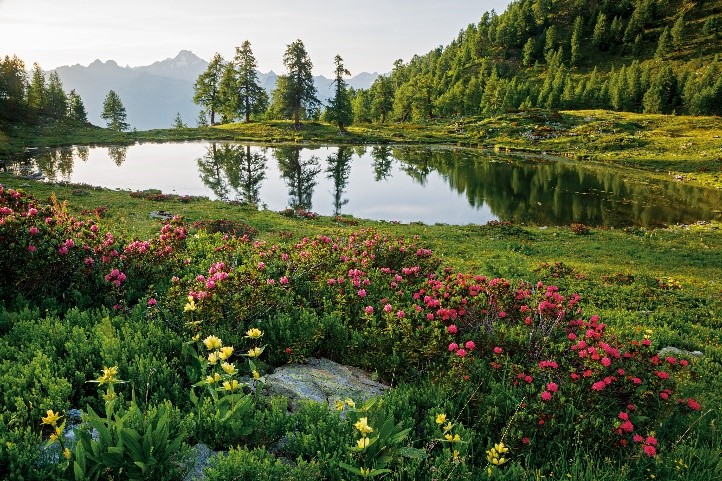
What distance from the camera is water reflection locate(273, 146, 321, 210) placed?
33.8m

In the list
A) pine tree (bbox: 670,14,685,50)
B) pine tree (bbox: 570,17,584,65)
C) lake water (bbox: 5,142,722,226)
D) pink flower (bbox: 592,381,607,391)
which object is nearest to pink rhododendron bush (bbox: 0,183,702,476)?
pink flower (bbox: 592,381,607,391)

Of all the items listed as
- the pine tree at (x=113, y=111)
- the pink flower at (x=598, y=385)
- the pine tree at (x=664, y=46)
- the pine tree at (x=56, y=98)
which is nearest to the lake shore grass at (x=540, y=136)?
the pine tree at (x=56, y=98)

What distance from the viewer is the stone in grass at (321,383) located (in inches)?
192

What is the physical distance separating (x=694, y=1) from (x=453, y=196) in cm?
19267

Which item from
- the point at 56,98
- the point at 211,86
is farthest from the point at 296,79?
the point at 56,98

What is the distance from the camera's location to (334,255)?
7.98m

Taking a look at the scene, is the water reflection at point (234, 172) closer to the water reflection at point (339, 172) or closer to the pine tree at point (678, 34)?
the water reflection at point (339, 172)

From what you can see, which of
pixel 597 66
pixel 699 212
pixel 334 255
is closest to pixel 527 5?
pixel 597 66

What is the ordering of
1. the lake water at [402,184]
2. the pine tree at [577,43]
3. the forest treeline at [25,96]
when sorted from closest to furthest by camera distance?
1. the lake water at [402,184]
2. the forest treeline at [25,96]
3. the pine tree at [577,43]

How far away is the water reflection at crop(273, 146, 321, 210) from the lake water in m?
0.10

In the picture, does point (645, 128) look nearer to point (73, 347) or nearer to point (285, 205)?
point (285, 205)

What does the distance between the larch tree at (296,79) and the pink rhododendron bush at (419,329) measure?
258 feet

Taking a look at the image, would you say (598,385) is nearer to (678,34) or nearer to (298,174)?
(298,174)

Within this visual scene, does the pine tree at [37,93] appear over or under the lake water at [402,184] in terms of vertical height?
over
